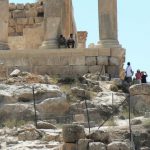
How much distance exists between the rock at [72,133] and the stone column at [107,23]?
15437 mm

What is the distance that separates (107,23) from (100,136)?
1591 cm

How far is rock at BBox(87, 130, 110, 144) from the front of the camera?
709 inches

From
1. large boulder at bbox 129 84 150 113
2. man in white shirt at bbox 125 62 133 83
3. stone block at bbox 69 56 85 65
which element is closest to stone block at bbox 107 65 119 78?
stone block at bbox 69 56 85 65

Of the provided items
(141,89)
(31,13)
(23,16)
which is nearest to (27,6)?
(23,16)

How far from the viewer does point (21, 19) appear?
43000mm

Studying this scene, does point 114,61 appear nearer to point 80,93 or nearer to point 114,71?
point 114,71

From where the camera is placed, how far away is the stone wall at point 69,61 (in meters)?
32.7

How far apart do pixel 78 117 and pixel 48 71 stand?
10.7 metres

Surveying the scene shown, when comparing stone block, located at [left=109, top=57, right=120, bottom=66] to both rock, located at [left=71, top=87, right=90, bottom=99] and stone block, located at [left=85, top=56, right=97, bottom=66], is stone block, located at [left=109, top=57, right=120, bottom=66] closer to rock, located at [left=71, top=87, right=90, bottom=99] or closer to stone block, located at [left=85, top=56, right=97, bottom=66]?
stone block, located at [left=85, top=56, right=97, bottom=66]

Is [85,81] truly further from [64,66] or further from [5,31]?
[5,31]

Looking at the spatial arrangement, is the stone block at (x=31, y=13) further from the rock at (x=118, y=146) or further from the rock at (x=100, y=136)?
the rock at (x=118, y=146)

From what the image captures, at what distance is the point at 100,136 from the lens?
1803cm

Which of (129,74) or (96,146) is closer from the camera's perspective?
(96,146)

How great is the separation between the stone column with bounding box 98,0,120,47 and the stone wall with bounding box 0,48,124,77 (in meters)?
0.78
